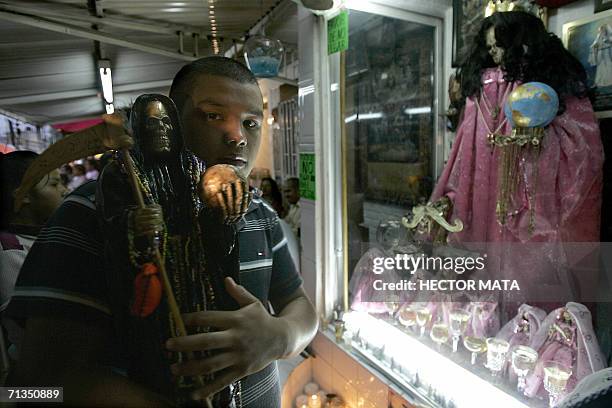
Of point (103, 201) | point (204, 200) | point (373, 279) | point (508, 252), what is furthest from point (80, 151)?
point (508, 252)

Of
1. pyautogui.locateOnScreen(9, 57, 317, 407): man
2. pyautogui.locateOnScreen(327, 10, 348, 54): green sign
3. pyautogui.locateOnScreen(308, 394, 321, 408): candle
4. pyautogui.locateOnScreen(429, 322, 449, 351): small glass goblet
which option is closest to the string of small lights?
pyautogui.locateOnScreen(9, 57, 317, 407): man

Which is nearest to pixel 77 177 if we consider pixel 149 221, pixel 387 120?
pixel 149 221

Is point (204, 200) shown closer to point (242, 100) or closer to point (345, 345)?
point (242, 100)

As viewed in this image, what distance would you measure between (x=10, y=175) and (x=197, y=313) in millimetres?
356

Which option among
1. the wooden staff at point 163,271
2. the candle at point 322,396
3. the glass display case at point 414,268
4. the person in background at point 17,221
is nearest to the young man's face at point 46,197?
the person in background at point 17,221

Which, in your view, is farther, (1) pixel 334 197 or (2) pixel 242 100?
(1) pixel 334 197

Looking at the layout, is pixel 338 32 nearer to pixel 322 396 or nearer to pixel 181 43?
pixel 181 43

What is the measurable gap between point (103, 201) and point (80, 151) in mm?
85

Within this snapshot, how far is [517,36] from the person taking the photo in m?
1.33

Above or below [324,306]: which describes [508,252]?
above

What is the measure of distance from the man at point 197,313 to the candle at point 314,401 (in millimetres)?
784

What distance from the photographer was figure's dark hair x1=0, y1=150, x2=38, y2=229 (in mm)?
624

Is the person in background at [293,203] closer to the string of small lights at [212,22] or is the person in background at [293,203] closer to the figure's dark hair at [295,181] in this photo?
the figure's dark hair at [295,181]

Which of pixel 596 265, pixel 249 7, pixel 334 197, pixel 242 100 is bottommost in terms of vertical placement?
pixel 596 265
